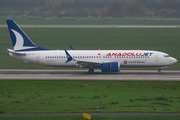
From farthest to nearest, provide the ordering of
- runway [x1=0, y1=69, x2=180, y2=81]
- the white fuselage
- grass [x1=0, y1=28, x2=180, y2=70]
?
1. grass [x1=0, y1=28, x2=180, y2=70]
2. the white fuselage
3. runway [x1=0, y1=69, x2=180, y2=81]

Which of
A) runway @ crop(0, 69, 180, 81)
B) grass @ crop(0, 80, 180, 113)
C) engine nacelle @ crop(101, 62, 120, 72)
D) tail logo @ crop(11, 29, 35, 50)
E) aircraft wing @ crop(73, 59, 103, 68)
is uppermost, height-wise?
tail logo @ crop(11, 29, 35, 50)

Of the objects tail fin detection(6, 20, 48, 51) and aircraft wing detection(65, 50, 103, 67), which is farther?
tail fin detection(6, 20, 48, 51)

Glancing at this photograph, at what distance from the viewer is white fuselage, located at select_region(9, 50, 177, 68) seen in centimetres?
4719

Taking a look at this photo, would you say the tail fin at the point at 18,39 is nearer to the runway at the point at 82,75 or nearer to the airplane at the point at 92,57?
the airplane at the point at 92,57

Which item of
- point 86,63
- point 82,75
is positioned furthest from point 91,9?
point 82,75

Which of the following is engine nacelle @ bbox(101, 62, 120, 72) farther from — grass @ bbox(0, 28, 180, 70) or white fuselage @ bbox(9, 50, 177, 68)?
grass @ bbox(0, 28, 180, 70)

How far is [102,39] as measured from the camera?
95.2 metres

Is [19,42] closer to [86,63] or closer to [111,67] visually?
[86,63]

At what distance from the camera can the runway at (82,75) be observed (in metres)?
43.5

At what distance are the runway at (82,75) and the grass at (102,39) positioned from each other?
14.3 meters

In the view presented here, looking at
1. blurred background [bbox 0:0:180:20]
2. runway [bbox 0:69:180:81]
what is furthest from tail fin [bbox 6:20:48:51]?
blurred background [bbox 0:0:180:20]

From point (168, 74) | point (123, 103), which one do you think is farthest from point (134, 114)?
point (168, 74)

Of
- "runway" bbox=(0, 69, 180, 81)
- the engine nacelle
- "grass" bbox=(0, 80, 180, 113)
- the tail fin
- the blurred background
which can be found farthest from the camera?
the blurred background

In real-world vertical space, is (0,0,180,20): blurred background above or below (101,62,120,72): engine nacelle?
above
